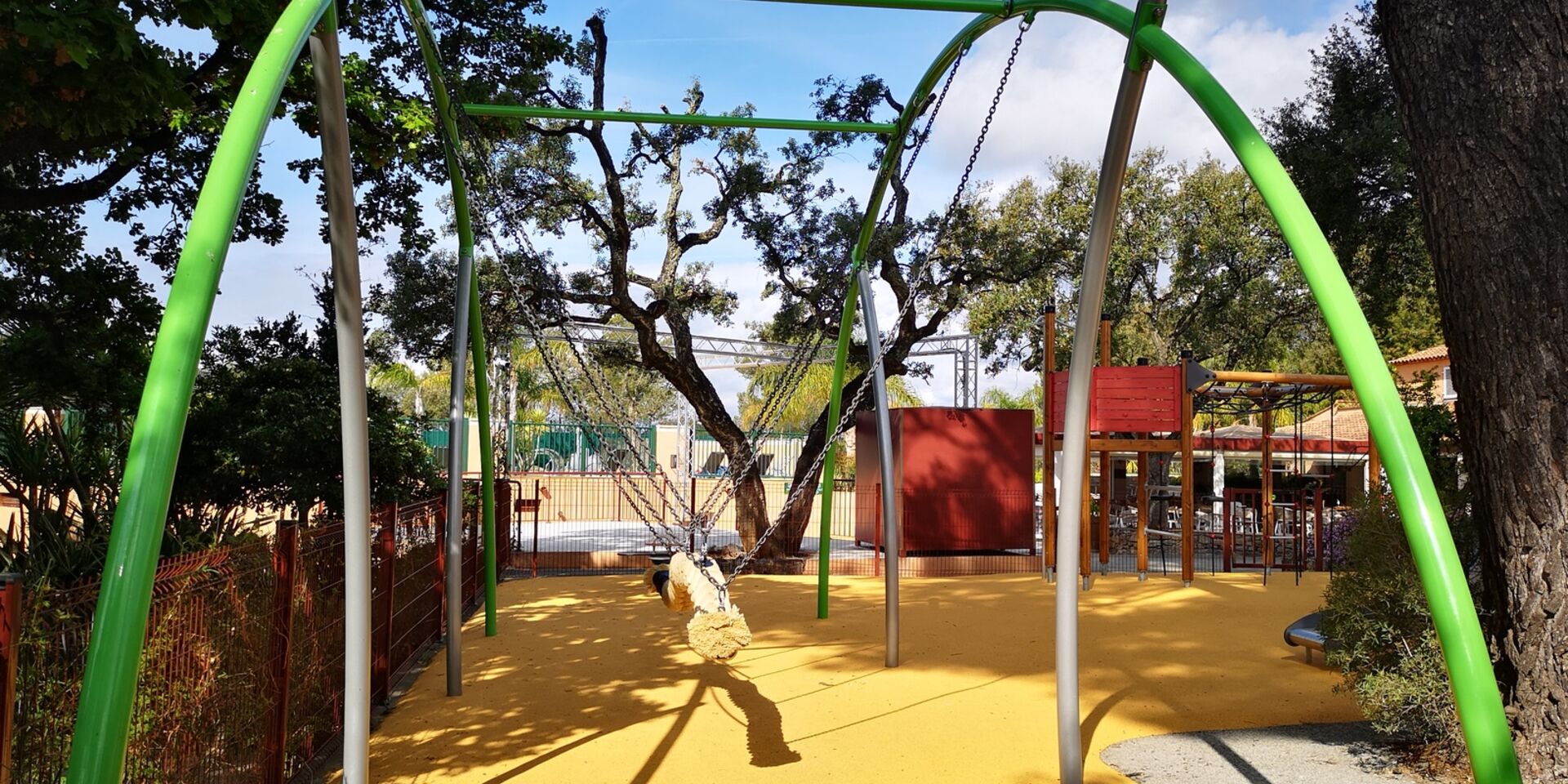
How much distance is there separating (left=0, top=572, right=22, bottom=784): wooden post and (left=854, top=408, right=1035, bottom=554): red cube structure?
1269cm

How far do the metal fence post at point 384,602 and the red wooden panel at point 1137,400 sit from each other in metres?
7.18

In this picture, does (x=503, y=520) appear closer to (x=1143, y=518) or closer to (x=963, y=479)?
(x=963, y=479)

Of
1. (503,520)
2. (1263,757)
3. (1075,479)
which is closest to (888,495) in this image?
(1075,479)

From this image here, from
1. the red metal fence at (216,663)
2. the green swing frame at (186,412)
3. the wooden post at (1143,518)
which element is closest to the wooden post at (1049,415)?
the wooden post at (1143,518)

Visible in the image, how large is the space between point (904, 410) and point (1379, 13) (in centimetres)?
1154

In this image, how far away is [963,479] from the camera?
50.5 feet

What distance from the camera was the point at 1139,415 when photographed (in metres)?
11.2

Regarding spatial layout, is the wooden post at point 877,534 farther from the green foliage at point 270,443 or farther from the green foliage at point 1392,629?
the green foliage at point 1392,629

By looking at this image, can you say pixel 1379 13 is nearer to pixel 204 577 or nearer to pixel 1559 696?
pixel 1559 696

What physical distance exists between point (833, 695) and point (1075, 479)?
8.82 ft

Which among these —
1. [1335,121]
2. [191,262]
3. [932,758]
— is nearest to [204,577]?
[191,262]

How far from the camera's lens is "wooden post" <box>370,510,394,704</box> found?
20.2 feet

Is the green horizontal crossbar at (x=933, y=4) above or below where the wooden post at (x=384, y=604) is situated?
above

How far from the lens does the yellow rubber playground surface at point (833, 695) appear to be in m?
5.14
